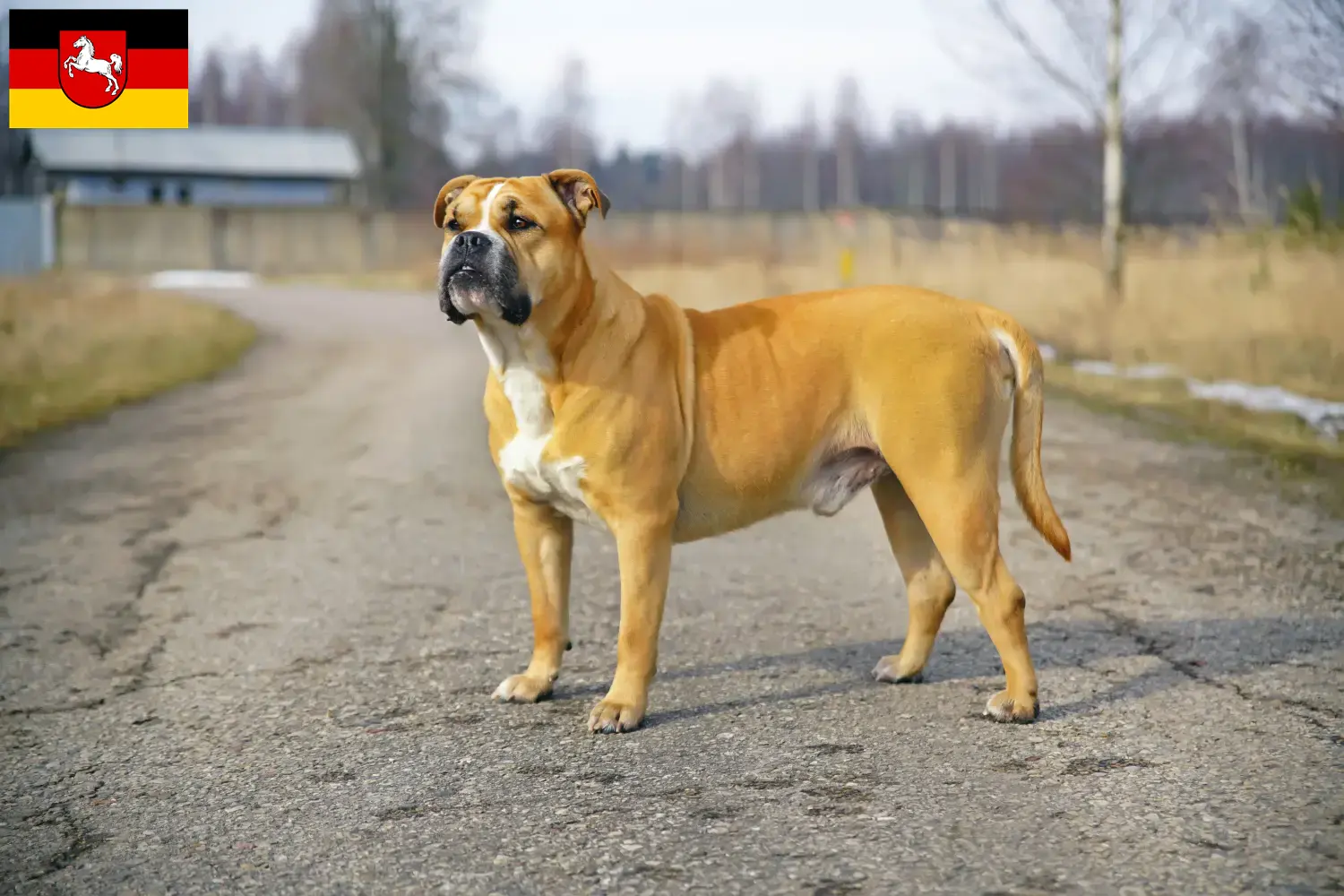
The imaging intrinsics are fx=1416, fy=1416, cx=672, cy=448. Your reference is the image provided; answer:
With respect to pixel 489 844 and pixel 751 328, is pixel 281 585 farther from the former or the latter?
pixel 489 844

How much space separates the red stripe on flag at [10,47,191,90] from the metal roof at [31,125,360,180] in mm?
43213

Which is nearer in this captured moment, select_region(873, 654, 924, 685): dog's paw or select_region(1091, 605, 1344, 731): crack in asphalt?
select_region(1091, 605, 1344, 731): crack in asphalt

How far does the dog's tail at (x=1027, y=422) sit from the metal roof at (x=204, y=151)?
56774 millimetres

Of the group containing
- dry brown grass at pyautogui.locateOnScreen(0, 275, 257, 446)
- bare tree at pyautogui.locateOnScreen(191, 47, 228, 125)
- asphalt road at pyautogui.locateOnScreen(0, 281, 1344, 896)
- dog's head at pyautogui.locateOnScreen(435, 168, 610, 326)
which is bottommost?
asphalt road at pyautogui.locateOnScreen(0, 281, 1344, 896)

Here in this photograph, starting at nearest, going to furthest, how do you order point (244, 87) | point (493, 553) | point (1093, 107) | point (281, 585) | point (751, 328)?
point (751, 328) → point (281, 585) → point (493, 553) → point (1093, 107) → point (244, 87)

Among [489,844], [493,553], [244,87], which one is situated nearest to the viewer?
[489,844]

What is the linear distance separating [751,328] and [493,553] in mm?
2740

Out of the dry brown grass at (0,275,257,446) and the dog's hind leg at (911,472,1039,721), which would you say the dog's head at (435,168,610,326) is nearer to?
the dog's hind leg at (911,472,1039,721)

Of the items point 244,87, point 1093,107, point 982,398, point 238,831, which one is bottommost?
point 238,831

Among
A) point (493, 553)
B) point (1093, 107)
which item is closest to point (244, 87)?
point (1093, 107)

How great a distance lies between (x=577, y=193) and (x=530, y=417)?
0.73 meters

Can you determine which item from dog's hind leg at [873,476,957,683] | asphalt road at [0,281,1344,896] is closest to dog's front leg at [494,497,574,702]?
asphalt road at [0,281,1344,896]

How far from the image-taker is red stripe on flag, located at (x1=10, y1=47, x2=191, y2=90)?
14.2 metres

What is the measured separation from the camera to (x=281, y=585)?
6379 millimetres
